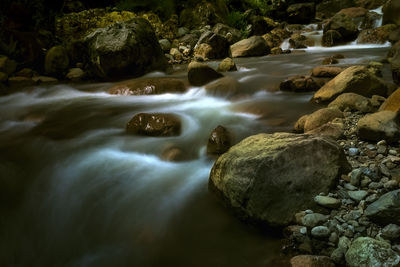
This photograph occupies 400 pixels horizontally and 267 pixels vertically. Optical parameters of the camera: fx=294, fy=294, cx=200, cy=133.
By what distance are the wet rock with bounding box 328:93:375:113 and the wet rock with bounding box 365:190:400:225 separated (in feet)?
6.56

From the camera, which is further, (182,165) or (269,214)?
(182,165)

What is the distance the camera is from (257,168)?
2408mm

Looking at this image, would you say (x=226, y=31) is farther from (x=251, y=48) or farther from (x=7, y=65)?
(x=7, y=65)

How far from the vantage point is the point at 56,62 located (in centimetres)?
870

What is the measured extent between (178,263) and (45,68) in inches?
335

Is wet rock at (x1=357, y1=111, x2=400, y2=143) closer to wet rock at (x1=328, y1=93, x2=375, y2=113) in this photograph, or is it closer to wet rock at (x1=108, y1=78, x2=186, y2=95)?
wet rock at (x1=328, y1=93, x2=375, y2=113)

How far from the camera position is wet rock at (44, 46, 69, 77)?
8656 mm

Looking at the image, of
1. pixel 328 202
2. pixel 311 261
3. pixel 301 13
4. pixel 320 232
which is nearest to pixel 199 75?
pixel 328 202

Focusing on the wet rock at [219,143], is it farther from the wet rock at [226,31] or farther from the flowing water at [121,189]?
the wet rock at [226,31]

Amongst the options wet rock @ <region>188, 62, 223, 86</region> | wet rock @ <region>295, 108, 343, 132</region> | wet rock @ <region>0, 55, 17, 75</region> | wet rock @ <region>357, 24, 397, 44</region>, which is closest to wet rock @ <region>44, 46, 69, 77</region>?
wet rock @ <region>0, 55, 17, 75</region>

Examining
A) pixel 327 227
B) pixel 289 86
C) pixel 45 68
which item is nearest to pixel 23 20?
pixel 45 68

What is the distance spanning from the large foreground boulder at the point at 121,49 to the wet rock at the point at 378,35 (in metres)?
8.01

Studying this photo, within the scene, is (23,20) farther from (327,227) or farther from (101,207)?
(327,227)

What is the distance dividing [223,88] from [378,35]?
25.8 feet
